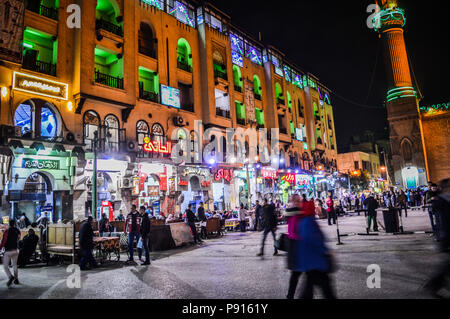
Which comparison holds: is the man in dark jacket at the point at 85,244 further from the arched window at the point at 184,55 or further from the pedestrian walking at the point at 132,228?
the arched window at the point at 184,55

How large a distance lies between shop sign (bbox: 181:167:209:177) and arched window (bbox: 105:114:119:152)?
6.20 m

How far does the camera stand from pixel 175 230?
14.4 metres

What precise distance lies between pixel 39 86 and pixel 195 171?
13.0 m

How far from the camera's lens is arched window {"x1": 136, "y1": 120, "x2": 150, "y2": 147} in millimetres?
22062

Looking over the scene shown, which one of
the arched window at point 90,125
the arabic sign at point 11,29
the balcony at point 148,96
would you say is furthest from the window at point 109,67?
the arabic sign at point 11,29

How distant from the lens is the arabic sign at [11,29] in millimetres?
15219

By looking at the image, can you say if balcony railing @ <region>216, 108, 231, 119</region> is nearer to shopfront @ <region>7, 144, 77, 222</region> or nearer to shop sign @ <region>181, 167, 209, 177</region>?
shop sign @ <region>181, 167, 209, 177</region>

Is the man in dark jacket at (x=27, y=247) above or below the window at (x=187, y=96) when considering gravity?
below

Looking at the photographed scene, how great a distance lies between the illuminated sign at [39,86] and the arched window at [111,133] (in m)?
3.26

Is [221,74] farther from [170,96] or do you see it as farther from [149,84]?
[149,84]

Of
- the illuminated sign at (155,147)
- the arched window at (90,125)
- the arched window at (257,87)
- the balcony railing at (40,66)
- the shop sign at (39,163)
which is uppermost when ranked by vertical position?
the arched window at (257,87)

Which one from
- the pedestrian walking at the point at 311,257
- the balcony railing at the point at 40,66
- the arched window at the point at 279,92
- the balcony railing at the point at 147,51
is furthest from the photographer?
the arched window at the point at 279,92

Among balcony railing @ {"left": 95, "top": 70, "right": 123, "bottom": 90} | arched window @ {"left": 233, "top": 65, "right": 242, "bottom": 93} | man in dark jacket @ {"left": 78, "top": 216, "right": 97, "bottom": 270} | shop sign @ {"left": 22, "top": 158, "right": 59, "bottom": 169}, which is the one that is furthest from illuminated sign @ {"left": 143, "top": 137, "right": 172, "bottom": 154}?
arched window @ {"left": 233, "top": 65, "right": 242, "bottom": 93}

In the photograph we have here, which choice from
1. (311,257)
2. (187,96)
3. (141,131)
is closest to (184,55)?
(187,96)
